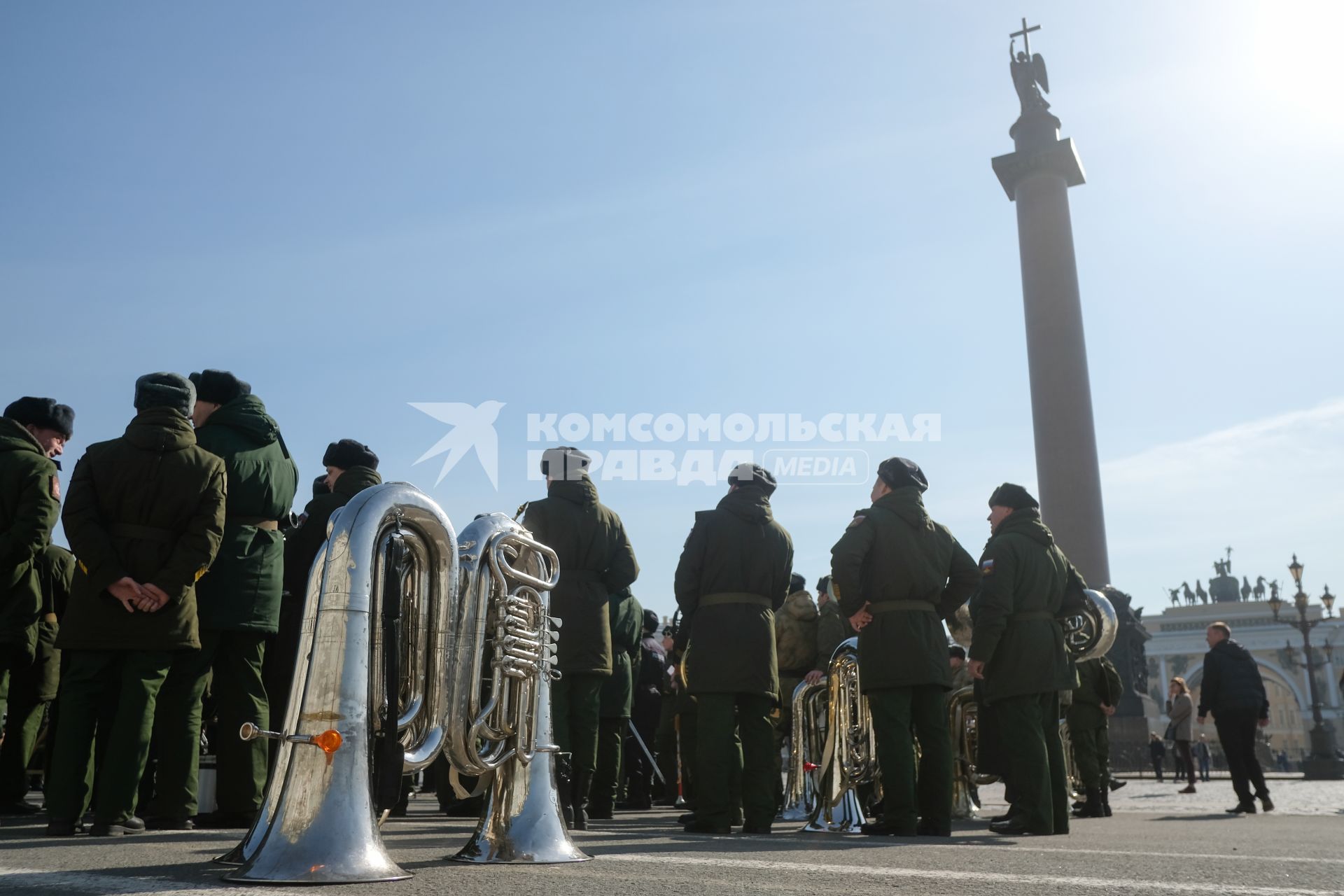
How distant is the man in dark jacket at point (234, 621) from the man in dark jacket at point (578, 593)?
5.12ft

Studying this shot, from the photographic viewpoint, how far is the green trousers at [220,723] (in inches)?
198

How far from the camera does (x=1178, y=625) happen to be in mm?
96000

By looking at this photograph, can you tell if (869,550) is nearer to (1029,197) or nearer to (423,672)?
(423,672)

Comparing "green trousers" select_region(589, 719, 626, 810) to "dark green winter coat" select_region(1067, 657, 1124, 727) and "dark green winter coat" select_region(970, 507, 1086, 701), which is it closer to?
"dark green winter coat" select_region(970, 507, 1086, 701)

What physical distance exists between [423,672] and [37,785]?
9142 millimetres

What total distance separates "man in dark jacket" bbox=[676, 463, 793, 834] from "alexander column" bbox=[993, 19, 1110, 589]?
22839 mm

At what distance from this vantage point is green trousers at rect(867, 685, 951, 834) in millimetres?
6078

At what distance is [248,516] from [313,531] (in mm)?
891

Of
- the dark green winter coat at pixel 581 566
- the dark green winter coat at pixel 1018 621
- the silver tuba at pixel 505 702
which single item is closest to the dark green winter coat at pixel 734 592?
the dark green winter coat at pixel 581 566

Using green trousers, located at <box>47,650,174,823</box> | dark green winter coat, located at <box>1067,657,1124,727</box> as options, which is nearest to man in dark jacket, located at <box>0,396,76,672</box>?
green trousers, located at <box>47,650,174,823</box>

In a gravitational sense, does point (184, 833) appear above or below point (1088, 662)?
below

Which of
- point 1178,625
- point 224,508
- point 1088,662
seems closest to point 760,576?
point 224,508

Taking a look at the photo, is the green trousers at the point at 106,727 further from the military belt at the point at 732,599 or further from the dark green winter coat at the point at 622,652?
the dark green winter coat at the point at 622,652

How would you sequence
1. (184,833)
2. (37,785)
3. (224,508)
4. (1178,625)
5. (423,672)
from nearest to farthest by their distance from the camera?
(423,672) → (184,833) → (224,508) → (37,785) → (1178,625)
